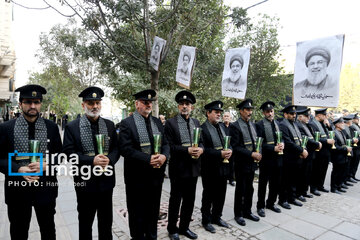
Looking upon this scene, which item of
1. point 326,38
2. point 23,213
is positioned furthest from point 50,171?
point 326,38

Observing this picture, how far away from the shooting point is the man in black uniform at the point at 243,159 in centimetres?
423

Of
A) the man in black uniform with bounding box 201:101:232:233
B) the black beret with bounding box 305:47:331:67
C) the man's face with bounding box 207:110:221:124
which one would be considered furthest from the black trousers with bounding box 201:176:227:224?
the black beret with bounding box 305:47:331:67

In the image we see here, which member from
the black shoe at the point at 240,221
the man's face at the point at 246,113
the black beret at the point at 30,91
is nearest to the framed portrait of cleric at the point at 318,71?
the man's face at the point at 246,113

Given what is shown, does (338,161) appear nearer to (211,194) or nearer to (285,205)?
(285,205)

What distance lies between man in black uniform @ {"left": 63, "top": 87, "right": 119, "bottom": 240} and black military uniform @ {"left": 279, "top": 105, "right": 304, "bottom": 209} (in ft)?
12.6

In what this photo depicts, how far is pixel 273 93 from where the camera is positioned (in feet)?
38.3

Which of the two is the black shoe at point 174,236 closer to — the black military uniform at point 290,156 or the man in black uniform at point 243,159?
the man in black uniform at point 243,159

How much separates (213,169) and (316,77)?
9.77 ft

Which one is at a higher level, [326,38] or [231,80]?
[326,38]

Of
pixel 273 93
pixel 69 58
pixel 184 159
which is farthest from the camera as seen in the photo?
pixel 69 58

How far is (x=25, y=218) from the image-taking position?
2.74 metres

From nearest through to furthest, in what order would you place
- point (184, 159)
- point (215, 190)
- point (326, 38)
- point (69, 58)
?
1. point (184, 159)
2. point (215, 190)
3. point (326, 38)
4. point (69, 58)

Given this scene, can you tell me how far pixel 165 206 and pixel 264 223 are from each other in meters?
2.01

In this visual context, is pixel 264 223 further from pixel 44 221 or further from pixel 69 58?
pixel 69 58
